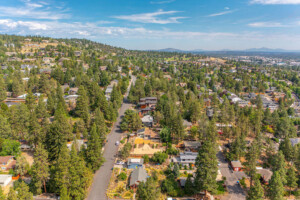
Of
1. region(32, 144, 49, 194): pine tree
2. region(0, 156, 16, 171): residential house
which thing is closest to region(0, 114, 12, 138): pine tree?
region(0, 156, 16, 171): residential house

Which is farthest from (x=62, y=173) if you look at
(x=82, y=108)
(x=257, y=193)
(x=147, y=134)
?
(x=257, y=193)

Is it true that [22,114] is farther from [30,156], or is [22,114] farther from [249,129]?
[249,129]

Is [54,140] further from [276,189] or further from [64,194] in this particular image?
[276,189]

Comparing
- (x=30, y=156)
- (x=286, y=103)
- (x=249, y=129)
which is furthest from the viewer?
(x=286, y=103)

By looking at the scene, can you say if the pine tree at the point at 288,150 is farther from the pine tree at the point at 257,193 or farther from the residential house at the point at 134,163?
the residential house at the point at 134,163

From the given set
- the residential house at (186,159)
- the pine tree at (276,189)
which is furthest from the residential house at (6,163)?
the pine tree at (276,189)

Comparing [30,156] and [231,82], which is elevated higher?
[231,82]

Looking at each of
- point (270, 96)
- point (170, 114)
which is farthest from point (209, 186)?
point (270, 96)
